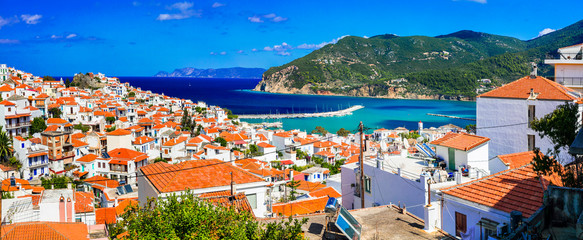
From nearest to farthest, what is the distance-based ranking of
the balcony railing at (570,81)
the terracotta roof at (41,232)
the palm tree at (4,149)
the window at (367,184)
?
1. the terracotta roof at (41,232)
2. the window at (367,184)
3. the balcony railing at (570,81)
4. the palm tree at (4,149)

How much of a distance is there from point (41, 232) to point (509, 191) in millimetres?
9664

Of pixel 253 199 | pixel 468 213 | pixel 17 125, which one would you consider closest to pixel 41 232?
pixel 253 199

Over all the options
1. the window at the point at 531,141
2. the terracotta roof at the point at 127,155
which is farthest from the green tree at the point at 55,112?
the window at the point at 531,141

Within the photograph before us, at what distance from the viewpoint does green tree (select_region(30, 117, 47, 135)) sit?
3825cm

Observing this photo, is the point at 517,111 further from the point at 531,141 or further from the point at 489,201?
the point at 489,201

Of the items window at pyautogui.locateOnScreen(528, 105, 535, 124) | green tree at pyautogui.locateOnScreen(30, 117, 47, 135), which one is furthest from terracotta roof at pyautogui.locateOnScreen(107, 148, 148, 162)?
window at pyautogui.locateOnScreen(528, 105, 535, 124)

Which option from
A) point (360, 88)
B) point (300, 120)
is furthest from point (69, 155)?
point (360, 88)

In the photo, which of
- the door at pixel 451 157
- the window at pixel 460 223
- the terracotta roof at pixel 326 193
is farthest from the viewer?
the terracotta roof at pixel 326 193

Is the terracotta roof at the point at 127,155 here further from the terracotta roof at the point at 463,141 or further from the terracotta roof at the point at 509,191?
the terracotta roof at the point at 509,191

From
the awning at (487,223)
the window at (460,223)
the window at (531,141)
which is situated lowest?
the window at (460,223)

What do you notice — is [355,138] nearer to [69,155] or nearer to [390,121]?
[69,155]

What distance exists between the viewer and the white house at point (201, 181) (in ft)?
37.6

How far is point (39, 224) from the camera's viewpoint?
10.2 meters

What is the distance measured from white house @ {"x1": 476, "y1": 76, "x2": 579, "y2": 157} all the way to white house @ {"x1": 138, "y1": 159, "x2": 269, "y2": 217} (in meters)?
6.99
